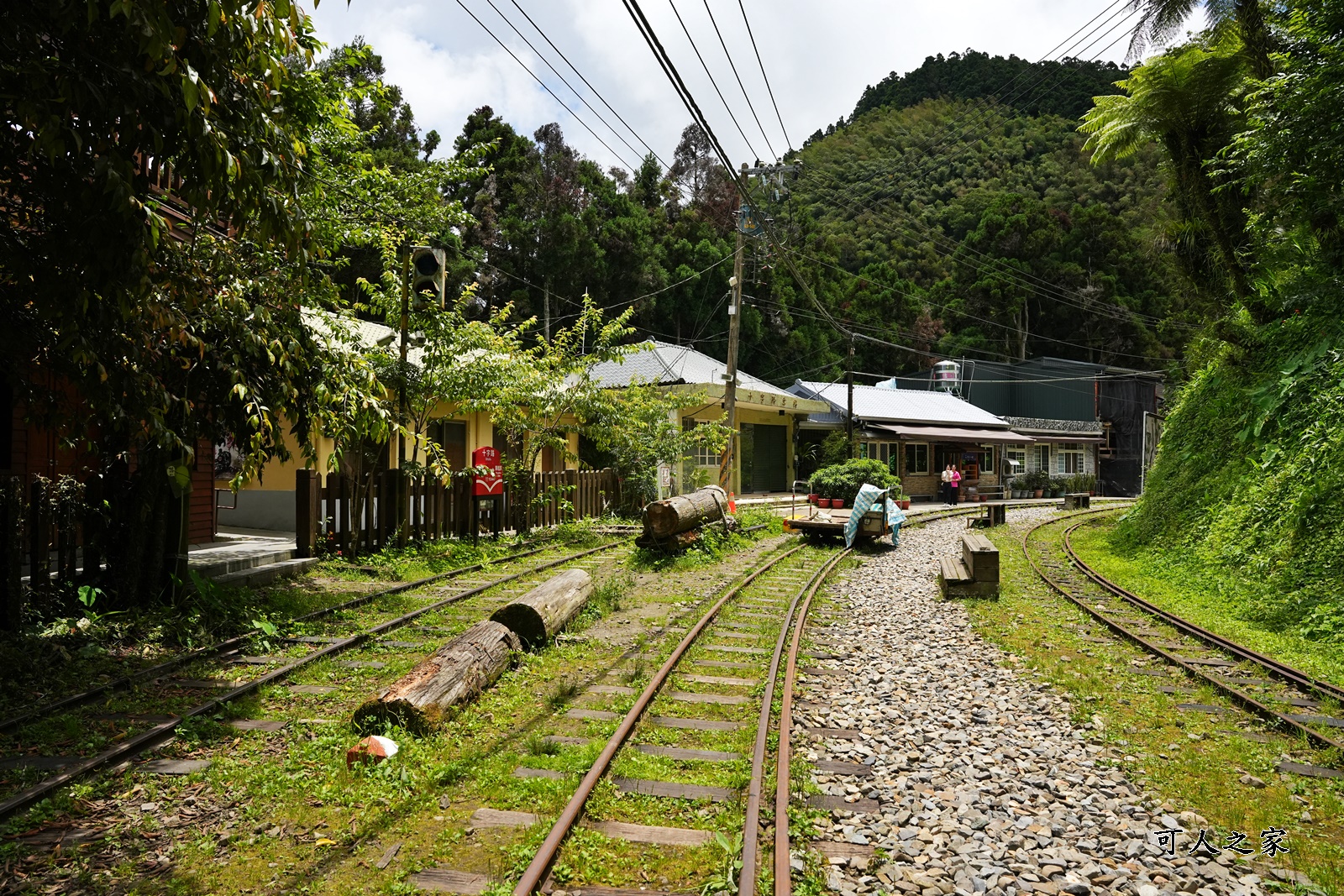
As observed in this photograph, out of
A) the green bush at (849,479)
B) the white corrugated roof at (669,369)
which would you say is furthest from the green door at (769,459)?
the green bush at (849,479)

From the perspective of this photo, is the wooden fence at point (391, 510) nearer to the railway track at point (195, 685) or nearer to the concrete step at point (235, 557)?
the concrete step at point (235, 557)

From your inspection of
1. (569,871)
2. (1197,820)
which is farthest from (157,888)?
(1197,820)

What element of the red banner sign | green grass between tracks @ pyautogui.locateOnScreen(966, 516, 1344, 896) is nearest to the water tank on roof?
the red banner sign

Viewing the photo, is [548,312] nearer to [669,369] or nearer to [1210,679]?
[669,369]

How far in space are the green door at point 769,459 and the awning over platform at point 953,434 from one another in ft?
12.9

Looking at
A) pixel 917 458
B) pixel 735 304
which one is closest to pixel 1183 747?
pixel 735 304

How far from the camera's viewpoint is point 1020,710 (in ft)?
20.3

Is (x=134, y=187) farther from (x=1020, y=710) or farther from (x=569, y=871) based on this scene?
(x=1020, y=710)

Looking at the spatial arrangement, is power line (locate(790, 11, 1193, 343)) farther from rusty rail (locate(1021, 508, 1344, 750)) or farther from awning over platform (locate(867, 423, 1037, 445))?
rusty rail (locate(1021, 508, 1344, 750))

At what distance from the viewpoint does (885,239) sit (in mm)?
65812

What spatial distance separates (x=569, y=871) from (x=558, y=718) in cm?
211

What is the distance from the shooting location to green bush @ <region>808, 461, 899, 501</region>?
22.8 m

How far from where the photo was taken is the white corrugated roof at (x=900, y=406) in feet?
110

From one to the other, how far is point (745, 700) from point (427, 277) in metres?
9.09
